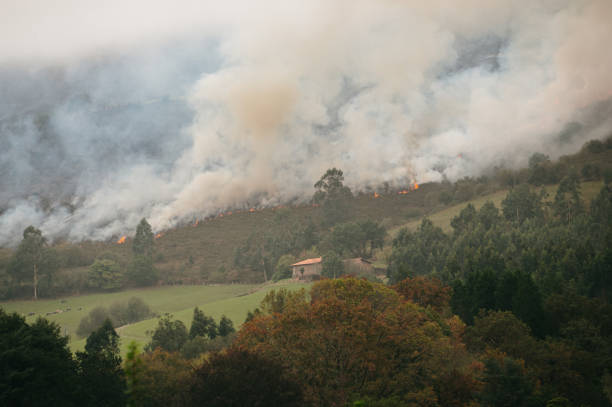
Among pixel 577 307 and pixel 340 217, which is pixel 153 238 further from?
pixel 577 307

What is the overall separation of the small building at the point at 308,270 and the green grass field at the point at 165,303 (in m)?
3.98

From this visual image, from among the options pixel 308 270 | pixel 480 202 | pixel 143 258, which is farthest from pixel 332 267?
pixel 480 202

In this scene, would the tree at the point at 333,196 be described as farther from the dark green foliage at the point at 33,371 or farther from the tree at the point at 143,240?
the dark green foliage at the point at 33,371

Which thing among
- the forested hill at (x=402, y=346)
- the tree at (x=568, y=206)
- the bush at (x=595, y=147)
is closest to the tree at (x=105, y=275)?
the forested hill at (x=402, y=346)

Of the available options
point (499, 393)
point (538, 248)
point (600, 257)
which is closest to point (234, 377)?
point (499, 393)

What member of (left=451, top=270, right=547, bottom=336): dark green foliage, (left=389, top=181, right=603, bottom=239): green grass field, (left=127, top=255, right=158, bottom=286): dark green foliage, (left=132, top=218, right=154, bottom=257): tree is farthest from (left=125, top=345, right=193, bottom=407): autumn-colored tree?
(left=132, top=218, right=154, bottom=257): tree

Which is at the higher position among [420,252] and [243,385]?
[420,252]

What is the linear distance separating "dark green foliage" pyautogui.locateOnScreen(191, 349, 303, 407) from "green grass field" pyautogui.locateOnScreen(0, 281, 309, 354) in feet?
176

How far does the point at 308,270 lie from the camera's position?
13025 centimetres

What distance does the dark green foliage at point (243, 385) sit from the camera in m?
31.4

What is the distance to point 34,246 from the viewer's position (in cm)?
14512

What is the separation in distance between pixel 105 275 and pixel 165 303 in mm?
27741

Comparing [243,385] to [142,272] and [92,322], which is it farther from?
[142,272]

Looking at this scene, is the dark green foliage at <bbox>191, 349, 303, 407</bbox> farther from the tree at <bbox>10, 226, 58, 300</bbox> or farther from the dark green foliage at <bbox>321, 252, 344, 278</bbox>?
the tree at <bbox>10, 226, 58, 300</bbox>
